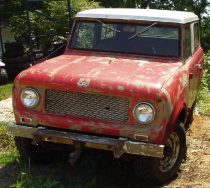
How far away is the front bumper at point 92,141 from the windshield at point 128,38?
1.63 meters

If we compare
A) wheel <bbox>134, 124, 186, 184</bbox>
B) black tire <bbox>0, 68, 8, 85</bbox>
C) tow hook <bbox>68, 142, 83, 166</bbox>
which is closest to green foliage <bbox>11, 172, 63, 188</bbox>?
tow hook <bbox>68, 142, 83, 166</bbox>

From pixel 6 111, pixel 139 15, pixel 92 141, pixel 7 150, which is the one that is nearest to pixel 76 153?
pixel 92 141

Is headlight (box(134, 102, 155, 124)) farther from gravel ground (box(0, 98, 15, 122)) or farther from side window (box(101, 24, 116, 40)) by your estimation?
gravel ground (box(0, 98, 15, 122))

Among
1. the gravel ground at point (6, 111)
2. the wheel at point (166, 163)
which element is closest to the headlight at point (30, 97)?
the wheel at point (166, 163)

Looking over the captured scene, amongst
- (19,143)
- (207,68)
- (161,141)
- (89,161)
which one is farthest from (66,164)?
(207,68)

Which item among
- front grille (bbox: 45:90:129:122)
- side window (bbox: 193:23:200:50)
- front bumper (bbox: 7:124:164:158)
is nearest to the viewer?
front bumper (bbox: 7:124:164:158)

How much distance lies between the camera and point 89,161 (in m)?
5.80

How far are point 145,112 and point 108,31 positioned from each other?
6.11 feet

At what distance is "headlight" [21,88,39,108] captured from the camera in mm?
5211

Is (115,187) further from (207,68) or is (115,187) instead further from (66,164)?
(207,68)

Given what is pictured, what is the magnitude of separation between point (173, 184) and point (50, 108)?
1709mm

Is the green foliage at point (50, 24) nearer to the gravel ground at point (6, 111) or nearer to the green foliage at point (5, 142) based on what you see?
the gravel ground at point (6, 111)

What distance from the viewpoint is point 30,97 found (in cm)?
523

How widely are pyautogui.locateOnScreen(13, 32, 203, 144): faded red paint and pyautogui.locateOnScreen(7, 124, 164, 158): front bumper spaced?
10cm
